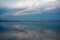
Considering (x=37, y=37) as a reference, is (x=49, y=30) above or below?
above

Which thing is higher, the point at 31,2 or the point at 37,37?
the point at 31,2

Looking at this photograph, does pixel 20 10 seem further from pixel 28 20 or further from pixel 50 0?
pixel 50 0

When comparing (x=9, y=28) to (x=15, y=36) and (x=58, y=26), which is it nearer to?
(x=15, y=36)

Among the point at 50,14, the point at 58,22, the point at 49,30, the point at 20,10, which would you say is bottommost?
the point at 49,30

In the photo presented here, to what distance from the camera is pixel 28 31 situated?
1.55 metres

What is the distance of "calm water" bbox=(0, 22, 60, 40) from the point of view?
155cm

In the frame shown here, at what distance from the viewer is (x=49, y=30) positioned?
1551 millimetres

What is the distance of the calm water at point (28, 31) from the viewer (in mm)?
1550

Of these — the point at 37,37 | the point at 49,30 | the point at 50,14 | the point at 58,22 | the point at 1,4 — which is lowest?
the point at 37,37

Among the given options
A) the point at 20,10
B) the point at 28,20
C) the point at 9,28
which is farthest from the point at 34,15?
the point at 9,28

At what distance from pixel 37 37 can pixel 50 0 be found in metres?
0.65

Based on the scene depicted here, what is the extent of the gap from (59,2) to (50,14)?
0.26 metres

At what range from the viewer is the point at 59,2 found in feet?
5.19

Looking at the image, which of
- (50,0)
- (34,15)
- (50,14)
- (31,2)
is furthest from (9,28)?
(50,0)
